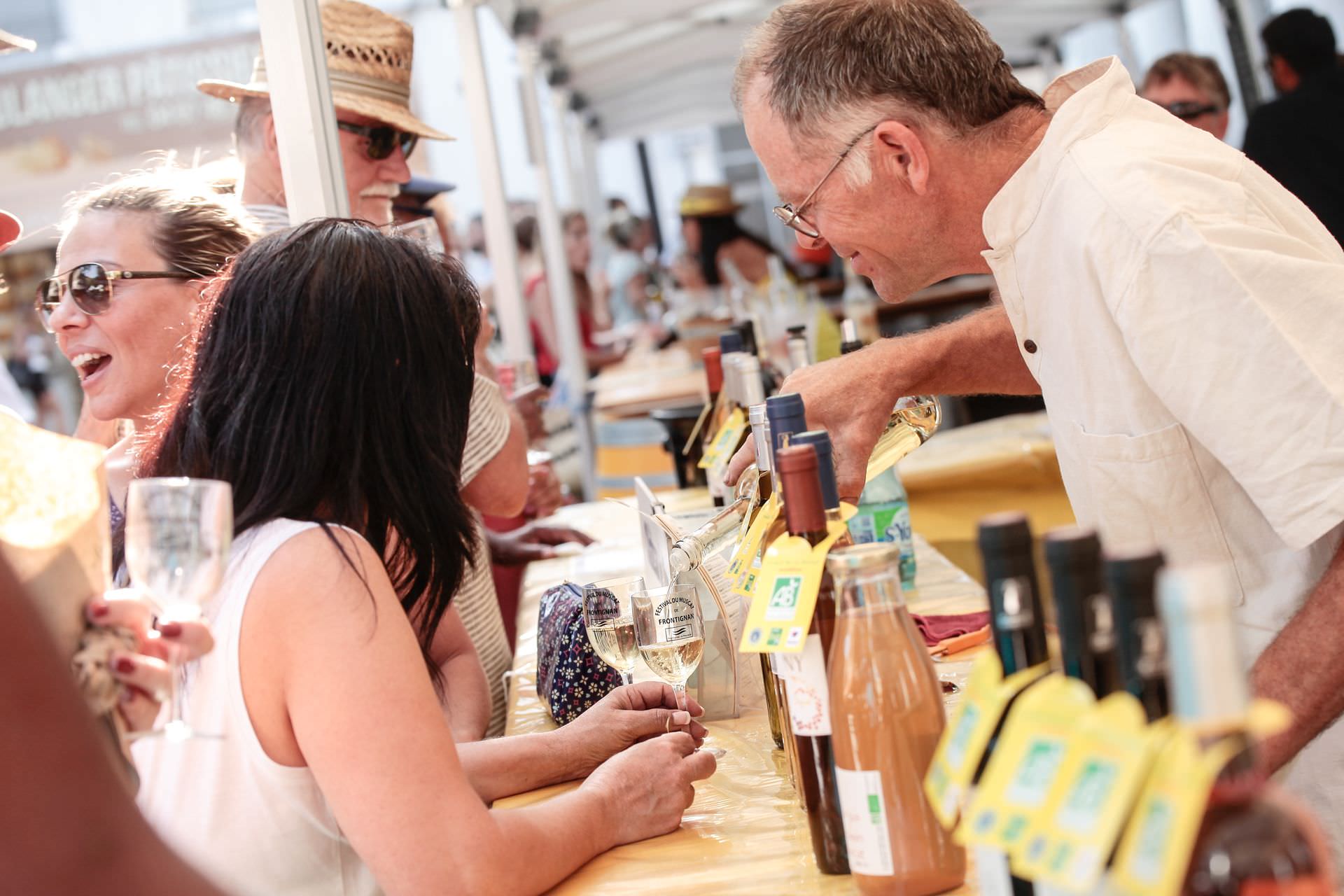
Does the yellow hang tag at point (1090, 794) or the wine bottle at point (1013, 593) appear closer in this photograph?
the yellow hang tag at point (1090, 794)

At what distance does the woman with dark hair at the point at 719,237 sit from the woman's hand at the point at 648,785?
5.81 metres

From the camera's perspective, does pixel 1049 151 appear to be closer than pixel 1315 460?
No

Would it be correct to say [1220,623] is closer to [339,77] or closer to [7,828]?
[7,828]

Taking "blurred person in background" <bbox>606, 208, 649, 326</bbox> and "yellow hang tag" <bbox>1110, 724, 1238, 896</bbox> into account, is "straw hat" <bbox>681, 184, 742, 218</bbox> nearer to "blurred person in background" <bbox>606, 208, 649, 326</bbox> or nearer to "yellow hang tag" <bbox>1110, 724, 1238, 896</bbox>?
"blurred person in background" <bbox>606, 208, 649, 326</bbox>

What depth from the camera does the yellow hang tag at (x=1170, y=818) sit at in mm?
543

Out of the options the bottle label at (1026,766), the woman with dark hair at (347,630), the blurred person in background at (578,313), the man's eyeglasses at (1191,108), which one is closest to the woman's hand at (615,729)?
the woman with dark hair at (347,630)

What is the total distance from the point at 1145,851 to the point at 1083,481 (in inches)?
37.3

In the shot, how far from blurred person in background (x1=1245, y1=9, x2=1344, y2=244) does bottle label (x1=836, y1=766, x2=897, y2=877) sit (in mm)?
3591

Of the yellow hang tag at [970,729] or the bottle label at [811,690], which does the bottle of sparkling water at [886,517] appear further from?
the yellow hang tag at [970,729]

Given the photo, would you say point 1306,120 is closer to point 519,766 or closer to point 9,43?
point 519,766

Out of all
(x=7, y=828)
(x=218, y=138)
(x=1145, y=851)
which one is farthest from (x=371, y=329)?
(x=218, y=138)

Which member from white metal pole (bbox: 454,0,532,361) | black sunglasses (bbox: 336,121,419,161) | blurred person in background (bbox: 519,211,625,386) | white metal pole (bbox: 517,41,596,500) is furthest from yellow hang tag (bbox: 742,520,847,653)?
blurred person in background (bbox: 519,211,625,386)

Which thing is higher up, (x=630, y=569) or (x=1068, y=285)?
(x=1068, y=285)

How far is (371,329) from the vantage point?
1306mm
